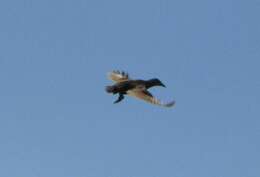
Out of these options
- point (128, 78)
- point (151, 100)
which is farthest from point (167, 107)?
point (128, 78)

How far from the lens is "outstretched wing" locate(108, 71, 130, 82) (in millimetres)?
104369

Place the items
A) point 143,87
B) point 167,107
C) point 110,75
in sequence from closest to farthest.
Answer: point 167,107, point 143,87, point 110,75

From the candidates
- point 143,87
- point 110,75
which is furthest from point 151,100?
point 110,75

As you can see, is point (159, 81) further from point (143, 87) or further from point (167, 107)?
point (167, 107)

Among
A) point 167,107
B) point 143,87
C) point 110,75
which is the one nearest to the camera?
point 167,107

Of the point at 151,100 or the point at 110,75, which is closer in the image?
the point at 151,100

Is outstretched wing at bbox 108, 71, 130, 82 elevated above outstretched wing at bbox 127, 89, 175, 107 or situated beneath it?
elevated above

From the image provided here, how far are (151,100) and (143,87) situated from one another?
8.22ft

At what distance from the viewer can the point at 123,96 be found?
9912 cm

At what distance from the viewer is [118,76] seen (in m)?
106

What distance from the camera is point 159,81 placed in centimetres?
10031

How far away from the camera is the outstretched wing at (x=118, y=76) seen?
342 ft

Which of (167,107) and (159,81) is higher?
(159,81)

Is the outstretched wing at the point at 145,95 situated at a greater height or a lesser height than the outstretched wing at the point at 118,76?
lesser
